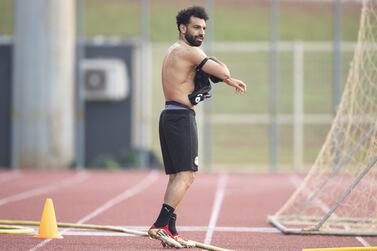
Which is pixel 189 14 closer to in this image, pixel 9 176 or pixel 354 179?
pixel 354 179

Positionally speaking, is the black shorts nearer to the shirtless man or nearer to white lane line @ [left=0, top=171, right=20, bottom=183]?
the shirtless man

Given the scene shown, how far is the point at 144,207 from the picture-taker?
566 inches

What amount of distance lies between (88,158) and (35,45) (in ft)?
9.24

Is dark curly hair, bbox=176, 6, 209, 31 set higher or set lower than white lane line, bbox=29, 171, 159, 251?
higher

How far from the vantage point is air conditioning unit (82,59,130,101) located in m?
23.7

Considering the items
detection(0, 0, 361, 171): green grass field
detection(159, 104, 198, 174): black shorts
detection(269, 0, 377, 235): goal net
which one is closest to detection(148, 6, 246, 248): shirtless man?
detection(159, 104, 198, 174): black shorts

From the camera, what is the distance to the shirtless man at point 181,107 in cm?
966

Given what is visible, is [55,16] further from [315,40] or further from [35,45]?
[315,40]

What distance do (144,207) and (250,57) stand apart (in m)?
25.8

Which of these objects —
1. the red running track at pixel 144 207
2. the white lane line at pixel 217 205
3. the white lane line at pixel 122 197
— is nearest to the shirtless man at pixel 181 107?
the red running track at pixel 144 207

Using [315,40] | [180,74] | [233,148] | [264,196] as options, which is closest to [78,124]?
[264,196]

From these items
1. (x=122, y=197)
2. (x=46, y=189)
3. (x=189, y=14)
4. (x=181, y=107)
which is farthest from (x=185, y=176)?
(x=46, y=189)

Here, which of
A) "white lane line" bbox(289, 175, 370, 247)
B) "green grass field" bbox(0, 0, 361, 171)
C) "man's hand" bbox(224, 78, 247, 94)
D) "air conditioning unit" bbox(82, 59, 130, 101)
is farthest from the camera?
"green grass field" bbox(0, 0, 361, 171)

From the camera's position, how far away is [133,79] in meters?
24.2
